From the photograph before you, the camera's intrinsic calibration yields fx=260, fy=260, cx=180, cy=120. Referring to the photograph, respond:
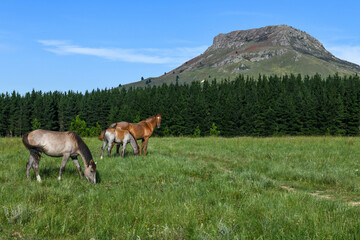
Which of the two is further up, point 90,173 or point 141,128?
point 141,128

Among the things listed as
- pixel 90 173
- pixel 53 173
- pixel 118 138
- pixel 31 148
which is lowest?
pixel 53 173

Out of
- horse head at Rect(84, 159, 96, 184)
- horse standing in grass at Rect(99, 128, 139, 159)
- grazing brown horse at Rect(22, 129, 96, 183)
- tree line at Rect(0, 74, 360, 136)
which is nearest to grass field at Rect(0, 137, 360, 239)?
horse head at Rect(84, 159, 96, 184)

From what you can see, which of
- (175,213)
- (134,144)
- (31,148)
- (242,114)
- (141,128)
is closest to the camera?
(175,213)

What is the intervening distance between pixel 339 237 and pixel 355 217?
1.33m

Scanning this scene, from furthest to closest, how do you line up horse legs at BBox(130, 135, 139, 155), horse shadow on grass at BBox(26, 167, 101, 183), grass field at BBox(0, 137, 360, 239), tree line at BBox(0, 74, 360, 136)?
tree line at BBox(0, 74, 360, 136) → horse legs at BBox(130, 135, 139, 155) → horse shadow on grass at BBox(26, 167, 101, 183) → grass field at BBox(0, 137, 360, 239)

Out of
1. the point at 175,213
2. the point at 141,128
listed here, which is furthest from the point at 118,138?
the point at 175,213

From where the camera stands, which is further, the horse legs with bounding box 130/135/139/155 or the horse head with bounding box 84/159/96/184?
the horse legs with bounding box 130/135/139/155

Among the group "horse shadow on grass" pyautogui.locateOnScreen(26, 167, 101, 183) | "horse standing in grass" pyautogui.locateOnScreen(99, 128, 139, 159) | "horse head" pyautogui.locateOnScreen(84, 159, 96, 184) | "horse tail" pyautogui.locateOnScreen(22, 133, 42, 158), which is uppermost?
"horse tail" pyautogui.locateOnScreen(22, 133, 42, 158)

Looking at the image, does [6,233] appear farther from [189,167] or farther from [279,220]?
[189,167]

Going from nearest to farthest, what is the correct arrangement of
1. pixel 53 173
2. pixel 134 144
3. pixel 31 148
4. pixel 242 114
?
pixel 31 148, pixel 53 173, pixel 134 144, pixel 242 114

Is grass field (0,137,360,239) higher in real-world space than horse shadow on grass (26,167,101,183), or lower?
higher

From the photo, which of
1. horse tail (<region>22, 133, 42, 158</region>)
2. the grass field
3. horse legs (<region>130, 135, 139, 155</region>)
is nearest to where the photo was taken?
the grass field

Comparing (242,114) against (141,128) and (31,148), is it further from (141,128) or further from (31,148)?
(31,148)

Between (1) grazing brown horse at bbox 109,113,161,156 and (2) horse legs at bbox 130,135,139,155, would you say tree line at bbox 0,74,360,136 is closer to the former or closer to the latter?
(1) grazing brown horse at bbox 109,113,161,156
